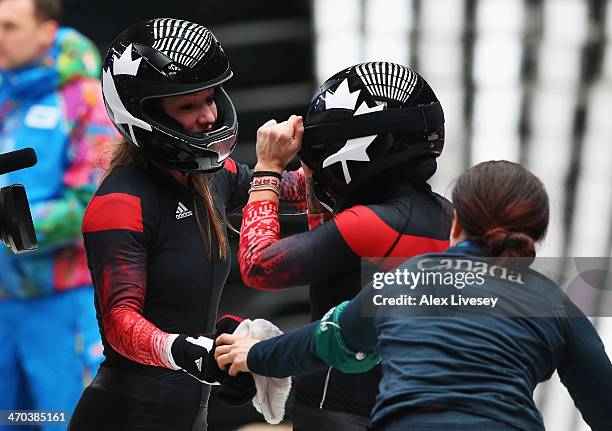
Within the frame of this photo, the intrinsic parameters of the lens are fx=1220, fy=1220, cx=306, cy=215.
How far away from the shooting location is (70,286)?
4.64 meters

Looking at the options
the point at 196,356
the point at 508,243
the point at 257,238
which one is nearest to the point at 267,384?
the point at 196,356

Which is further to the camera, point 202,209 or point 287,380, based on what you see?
point 202,209

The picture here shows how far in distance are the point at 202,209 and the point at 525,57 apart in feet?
8.31

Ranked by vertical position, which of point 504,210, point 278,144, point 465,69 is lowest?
point 465,69

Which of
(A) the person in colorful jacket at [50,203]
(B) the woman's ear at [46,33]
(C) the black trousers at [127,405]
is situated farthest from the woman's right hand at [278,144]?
(B) the woman's ear at [46,33]

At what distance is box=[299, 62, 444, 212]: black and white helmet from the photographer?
2.63 metres

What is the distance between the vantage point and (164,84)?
9.13 feet

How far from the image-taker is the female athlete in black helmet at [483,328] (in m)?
2.07

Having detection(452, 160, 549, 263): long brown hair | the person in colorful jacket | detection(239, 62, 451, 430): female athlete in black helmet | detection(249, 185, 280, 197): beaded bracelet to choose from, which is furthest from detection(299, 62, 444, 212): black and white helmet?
the person in colorful jacket

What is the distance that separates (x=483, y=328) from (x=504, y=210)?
0.69ft

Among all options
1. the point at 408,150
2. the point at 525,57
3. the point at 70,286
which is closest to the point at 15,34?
the point at 70,286

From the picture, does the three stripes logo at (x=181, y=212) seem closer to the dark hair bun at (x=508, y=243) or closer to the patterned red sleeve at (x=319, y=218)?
the patterned red sleeve at (x=319, y=218)

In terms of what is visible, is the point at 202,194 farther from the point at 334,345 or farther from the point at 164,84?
the point at 334,345

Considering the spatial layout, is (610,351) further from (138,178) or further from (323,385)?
(138,178)
